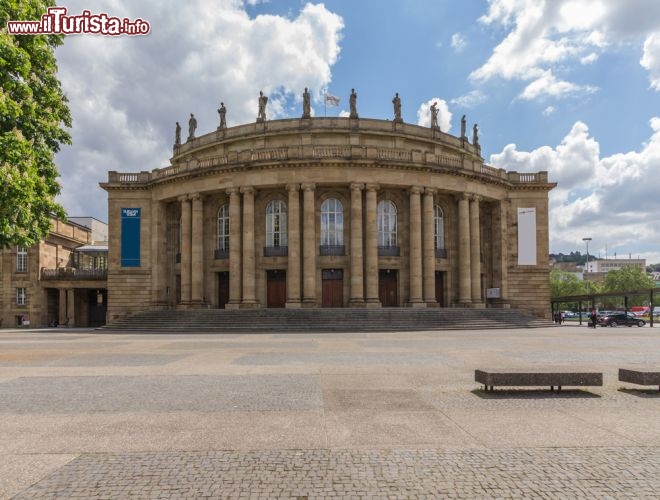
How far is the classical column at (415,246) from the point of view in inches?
1602

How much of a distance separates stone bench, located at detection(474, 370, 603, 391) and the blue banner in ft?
139

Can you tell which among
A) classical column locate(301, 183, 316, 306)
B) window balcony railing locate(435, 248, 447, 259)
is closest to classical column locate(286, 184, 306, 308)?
classical column locate(301, 183, 316, 306)

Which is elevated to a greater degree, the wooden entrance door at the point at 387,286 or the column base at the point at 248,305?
the wooden entrance door at the point at 387,286

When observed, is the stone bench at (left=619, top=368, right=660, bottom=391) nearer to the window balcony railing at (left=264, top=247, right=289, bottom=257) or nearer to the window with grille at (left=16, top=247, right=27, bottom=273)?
the window balcony railing at (left=264, top=247, right=289, bottom=257)

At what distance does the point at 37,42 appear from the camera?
1794 cm

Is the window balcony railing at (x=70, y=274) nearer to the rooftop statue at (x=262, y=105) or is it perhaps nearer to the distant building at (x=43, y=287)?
the distant building at (x=43, y=287)

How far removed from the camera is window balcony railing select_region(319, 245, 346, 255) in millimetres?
41844

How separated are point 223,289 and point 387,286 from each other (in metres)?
14.8

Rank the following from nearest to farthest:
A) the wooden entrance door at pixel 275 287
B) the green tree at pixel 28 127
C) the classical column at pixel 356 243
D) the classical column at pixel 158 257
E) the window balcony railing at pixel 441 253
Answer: the green tree at pixel 28 127 < the classical column at pixel 356 243 < the wooden entrance door at pixel 275 287 < the window balcony railing at pixel 441 253 < the classical column at pixel 158 257

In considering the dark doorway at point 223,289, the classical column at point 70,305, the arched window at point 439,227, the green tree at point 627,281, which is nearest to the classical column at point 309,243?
the dark doorway at point 223,289

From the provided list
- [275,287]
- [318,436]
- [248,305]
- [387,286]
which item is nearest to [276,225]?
[275,287]

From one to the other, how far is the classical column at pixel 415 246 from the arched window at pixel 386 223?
2043 mm

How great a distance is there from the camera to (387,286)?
43312 mm

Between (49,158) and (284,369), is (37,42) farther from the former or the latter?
(284,369)
